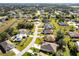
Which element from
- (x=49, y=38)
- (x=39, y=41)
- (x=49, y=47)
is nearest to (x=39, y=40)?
(x=39, y=41)

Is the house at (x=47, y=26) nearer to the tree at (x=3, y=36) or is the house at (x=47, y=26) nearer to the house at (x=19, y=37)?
the house at (x=19, y=37)

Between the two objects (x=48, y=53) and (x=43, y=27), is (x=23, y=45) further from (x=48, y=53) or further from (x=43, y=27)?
(x=43, y=27)

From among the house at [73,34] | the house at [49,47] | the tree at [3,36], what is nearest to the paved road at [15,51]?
the tree at [3,36]

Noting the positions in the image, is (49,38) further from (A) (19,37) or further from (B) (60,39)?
(A) (19,37)

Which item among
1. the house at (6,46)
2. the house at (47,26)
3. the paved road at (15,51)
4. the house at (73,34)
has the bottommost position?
the paved road at (15,51)

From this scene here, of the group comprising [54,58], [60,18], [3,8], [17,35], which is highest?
[3,8]

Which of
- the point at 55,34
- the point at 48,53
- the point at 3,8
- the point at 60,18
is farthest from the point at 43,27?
the point at 3,8

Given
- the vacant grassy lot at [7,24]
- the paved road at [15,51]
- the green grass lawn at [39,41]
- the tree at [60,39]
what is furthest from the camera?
the vacant grassy lot at [7,24]

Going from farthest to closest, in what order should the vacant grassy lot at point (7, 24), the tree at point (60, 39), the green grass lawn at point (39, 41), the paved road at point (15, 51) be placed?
the vacant grassy lot at point (7, 24) < the green grass lawn at point (39, 41) < the tree at point (60, 39) < the paved road at point (15, 51)
